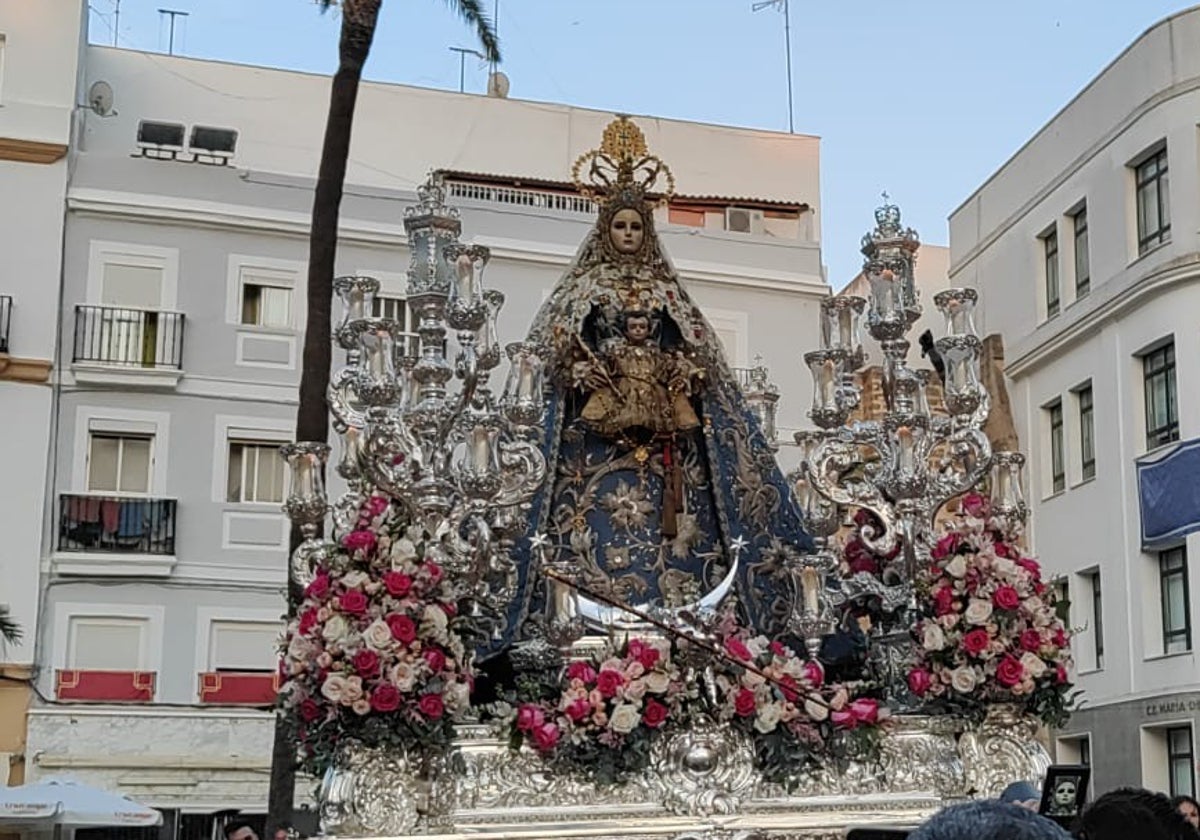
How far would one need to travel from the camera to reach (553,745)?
7785 mm

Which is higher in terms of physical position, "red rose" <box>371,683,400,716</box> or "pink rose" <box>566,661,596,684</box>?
"pink rose" <box>566,661,596,684</box>

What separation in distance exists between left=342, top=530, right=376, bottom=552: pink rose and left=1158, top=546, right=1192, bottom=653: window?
13459 millimetres

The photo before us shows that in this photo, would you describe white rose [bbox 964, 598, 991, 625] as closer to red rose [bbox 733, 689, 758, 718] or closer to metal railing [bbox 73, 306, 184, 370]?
red rose [bbox 733, 689, 758, 718]

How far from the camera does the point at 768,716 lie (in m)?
8.05

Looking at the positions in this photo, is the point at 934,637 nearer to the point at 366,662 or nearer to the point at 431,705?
the point at 431,705

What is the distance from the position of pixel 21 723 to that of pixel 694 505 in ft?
40.3

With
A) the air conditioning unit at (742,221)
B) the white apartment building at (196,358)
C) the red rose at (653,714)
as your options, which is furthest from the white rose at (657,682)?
the air conditioning unit at (742,221)

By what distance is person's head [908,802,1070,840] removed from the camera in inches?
82.0

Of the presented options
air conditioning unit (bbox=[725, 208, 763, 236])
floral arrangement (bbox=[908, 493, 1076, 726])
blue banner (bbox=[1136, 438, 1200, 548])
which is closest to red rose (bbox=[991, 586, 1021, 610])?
floral arrangement (bbox=[908, 493, 1076, 726])

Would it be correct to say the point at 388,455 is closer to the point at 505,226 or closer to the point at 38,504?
the point at 38,504

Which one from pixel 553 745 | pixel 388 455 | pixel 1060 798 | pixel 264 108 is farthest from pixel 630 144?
pixel 264 108

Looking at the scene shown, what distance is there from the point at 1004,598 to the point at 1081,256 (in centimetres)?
1445

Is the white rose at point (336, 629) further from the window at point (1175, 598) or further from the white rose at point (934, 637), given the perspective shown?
the window at point (1175, 598)

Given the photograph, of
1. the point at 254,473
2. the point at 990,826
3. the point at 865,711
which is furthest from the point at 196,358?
the point at 990,826
